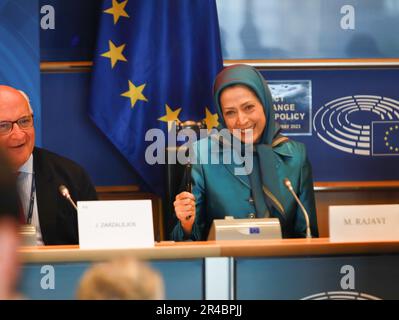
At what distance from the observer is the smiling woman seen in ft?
12.8

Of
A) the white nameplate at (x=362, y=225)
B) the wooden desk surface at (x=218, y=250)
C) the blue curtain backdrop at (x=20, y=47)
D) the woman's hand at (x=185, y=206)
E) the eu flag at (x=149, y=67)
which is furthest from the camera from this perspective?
the eu flag at (x=149, y=67)

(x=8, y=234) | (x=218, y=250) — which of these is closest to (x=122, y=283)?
(x=8, y=234)

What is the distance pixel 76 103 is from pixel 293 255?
277 cm

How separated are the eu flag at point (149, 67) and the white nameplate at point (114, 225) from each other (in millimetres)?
2117

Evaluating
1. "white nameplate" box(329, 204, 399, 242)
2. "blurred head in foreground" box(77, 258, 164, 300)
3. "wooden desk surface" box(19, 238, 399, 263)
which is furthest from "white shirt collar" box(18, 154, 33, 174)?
"blurred head in foreground" box(77, 258, 164, 300)

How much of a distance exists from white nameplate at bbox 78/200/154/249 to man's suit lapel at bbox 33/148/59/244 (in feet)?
3.32

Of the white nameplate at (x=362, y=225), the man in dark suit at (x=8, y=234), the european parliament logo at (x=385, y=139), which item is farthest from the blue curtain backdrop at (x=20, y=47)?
the man in dark suit at (x=8, y=234)

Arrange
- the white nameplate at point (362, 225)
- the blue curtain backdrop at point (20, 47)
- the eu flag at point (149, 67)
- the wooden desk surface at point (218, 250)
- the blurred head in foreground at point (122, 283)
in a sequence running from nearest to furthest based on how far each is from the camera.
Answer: the blurred head in foreground at point (122, 283)
the wooden desk surface at point (218, 250)
the white nameplate at point (362, 225)
the blue curtain backdrop at point (20, 47)
the eu flag at point (149, 67)

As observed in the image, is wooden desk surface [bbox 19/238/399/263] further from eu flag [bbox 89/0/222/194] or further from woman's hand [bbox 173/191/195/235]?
eu flag [bbox 89/0/222/194]

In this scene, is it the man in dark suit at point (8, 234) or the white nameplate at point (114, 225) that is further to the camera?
the white nameplate at point (114, 225)

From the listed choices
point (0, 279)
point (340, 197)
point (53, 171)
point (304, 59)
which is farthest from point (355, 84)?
point (0, 279)

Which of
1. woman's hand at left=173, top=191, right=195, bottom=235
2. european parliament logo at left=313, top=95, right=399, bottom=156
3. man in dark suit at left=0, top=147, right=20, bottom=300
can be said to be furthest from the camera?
european parliament logo at left=313, top=95, right=399, bottom=156

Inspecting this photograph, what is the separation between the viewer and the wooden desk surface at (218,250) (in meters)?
2.66

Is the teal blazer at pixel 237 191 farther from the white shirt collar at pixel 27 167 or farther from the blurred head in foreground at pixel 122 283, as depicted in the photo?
the blurred head in foreground at pixel 122 283
